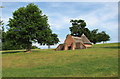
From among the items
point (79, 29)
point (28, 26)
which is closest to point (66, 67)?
point (28, 26)

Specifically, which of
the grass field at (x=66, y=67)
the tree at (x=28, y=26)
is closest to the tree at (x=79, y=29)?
the tree at (x=28, y=26)

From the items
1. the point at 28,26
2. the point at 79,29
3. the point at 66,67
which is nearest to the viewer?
the point at 66,67

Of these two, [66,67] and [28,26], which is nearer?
[66,67]

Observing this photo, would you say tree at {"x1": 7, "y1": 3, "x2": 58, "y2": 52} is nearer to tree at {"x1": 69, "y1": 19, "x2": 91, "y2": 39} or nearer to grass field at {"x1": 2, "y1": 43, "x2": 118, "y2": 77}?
grass field at {"x1": 2, "y1": 43, "x2": 118, "y2": 77}

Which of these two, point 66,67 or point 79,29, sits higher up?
point 79,29

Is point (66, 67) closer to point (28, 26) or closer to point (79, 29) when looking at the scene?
point (28, 26)

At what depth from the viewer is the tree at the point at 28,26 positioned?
141 ft

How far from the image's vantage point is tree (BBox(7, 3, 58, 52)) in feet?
141

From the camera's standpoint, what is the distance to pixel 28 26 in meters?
42.7

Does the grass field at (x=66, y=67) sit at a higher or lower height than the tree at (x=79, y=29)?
lower

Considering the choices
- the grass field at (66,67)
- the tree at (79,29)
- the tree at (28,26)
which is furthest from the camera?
the tree at (79,29)

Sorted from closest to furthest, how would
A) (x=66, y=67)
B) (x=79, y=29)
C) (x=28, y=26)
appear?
(x=66, y=67), (x=28, y=26), (x=79, y=29)

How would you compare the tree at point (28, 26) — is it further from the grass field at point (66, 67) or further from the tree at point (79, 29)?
the tree at point (79, 29)

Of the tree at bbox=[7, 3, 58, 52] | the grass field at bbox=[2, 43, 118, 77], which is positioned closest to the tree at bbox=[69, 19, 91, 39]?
the tree at bbox=[7, 3, 58, 52]
